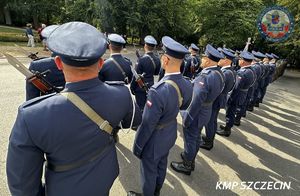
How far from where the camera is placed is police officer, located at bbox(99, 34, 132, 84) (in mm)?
4137

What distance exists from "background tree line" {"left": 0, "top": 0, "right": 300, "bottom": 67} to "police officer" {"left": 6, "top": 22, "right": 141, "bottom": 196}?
22.8 meters

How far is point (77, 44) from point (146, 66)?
152 inches

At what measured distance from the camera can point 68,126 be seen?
5.05ft

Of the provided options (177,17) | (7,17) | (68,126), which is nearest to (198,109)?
(68,126)

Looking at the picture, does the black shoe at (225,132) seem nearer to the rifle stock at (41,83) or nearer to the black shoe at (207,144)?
the black shoe at (207,144)

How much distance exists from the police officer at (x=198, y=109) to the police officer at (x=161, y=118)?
82cm

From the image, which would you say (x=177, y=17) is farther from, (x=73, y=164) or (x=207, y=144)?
(x=73, y=164)

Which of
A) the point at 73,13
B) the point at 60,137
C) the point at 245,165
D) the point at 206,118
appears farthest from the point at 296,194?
the point at 73,13

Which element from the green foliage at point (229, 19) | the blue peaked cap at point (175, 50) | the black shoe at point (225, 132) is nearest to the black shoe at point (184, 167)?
the blue peaked cap at point (175, 50)

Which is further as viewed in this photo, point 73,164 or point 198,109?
point 198,109

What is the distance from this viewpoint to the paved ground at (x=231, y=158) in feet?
12.8

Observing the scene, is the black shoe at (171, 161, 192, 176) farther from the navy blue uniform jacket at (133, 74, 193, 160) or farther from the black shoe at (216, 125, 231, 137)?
the black shoe at (216, 125, 231, 137)

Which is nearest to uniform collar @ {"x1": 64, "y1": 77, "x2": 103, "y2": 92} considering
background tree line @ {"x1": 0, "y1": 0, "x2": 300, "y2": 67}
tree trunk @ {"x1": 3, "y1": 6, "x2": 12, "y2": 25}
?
background tree line @ {"x1": 0, "y1": 0, "x2": 300, "y2": 67}

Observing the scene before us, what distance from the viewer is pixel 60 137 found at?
1531mm
